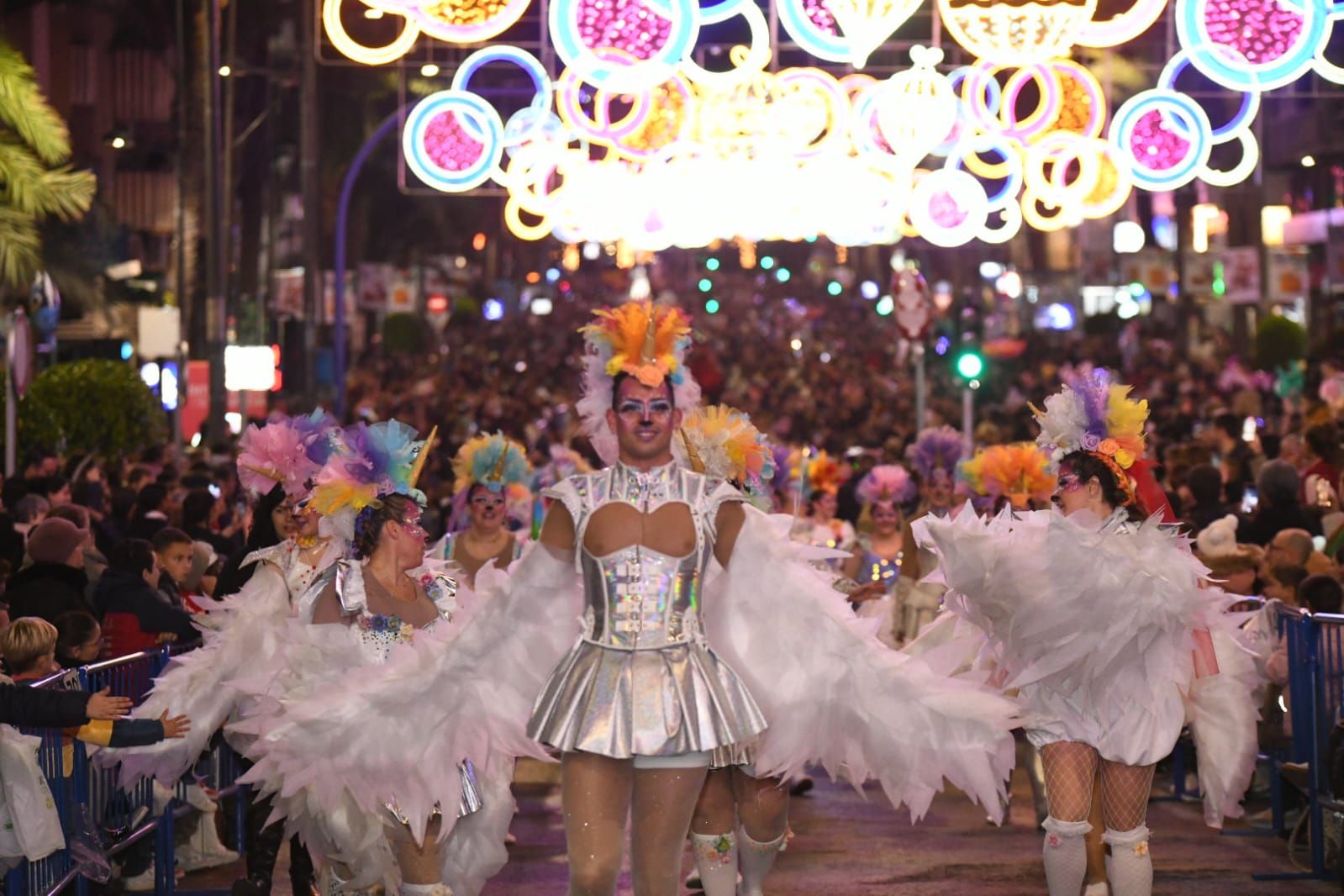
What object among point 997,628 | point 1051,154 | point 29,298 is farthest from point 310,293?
point 997,628

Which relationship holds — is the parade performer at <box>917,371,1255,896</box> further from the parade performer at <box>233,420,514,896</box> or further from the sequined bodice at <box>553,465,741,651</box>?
the parade performer at <box>233,420,514,896</box>

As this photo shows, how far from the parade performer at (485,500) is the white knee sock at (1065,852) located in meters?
4.58

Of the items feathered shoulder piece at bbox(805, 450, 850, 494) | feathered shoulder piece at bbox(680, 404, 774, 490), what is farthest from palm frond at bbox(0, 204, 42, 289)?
feathered shoulder piece at bbox(680, 404, 774, 490)

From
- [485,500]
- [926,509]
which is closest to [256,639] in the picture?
[485,500]

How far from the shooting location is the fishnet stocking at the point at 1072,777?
7.74 meters

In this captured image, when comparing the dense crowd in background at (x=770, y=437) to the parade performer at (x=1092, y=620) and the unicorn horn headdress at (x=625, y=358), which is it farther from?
the unicorn horn headdress at (x=625, y=358)

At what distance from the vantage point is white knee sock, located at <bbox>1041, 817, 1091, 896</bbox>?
303 inches

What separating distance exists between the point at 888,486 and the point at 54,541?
5.07m

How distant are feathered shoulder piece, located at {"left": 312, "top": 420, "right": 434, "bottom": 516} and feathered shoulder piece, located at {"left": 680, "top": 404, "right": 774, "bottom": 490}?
3.76 ft

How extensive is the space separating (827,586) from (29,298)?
15.3 m

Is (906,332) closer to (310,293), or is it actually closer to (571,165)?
(571,165)

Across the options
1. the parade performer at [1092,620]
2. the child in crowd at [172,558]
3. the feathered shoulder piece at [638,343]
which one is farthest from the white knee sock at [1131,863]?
the child in crowd at [172,558]

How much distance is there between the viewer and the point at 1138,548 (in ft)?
25.1

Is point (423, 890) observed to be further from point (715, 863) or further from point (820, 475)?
point (820, 475)
